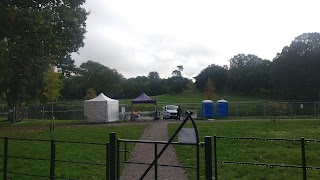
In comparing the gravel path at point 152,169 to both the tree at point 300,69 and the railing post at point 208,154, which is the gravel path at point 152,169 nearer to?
the railing post at point 208,154

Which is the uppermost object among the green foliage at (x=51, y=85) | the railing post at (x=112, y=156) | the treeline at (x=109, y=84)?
the treeline at (x=109, y=84)

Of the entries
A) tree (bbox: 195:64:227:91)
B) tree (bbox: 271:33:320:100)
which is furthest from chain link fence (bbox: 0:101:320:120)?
tree (bbox: 195:64:227:91)

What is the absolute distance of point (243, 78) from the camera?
11200 cm

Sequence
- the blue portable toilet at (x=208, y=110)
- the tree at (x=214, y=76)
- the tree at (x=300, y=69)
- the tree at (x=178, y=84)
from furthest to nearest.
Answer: the tree at (x=178, y=84) < the tree at (x=214, y=76) < the tree at (x=300, y=69) < the blue portable toilet at (x=208, y=110)

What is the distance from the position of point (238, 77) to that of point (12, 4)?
100.0 m

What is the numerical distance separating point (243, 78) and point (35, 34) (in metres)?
101

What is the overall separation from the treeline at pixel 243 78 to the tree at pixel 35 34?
1115 inches

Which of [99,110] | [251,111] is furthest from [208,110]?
[251,111]

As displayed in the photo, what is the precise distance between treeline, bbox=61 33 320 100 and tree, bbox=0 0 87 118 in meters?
28.3

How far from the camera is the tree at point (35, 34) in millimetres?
15969

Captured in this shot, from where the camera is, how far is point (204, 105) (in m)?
39.4

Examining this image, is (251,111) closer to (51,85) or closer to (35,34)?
(51,85)

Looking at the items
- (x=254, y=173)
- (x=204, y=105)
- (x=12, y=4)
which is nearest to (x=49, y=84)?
(x=204, y=105)

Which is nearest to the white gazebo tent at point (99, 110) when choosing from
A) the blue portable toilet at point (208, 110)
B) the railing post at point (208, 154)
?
the blue portable toilet at point (208, 110)
